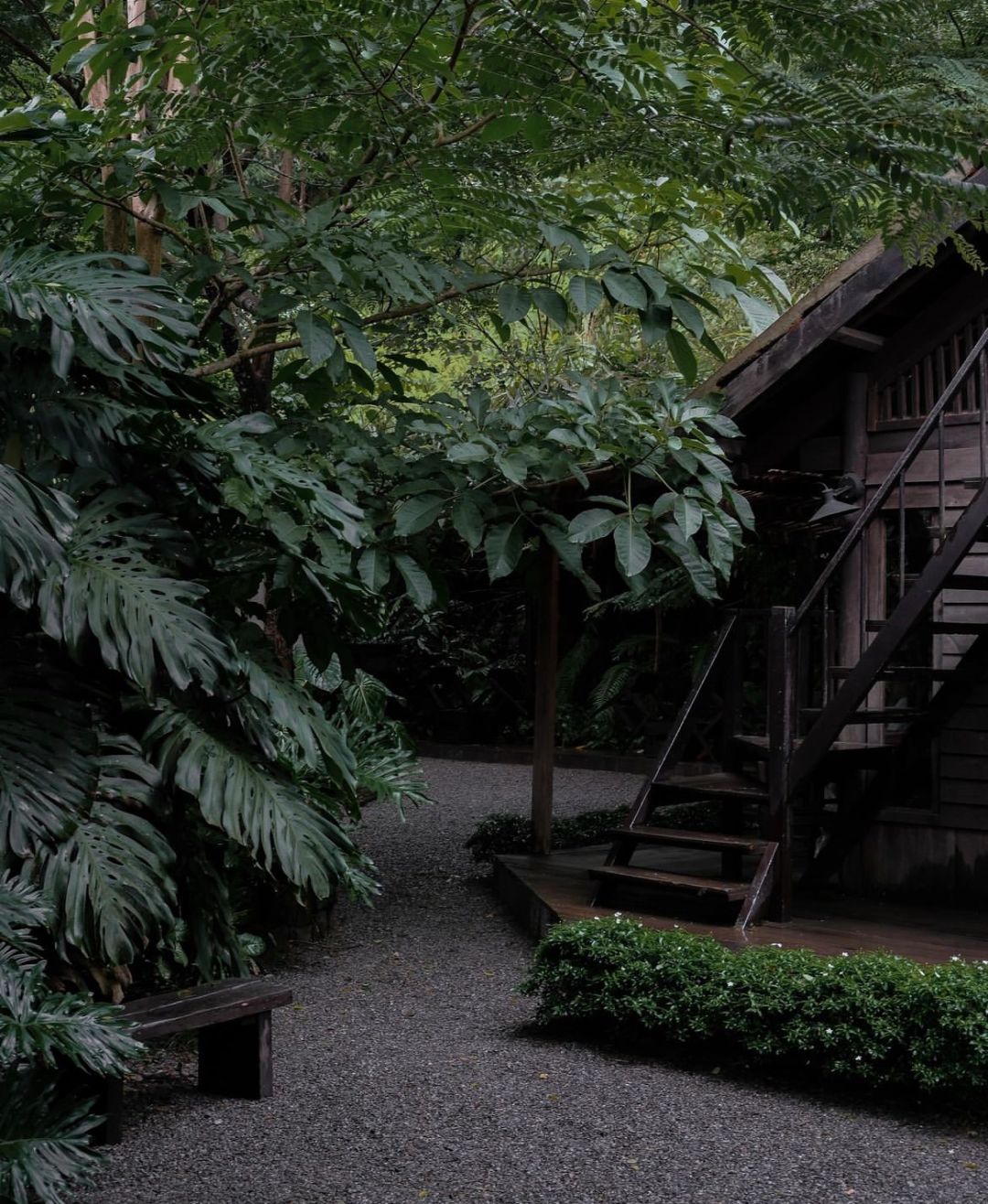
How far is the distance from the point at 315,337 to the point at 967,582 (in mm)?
3703

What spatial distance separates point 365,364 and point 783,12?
185 cm

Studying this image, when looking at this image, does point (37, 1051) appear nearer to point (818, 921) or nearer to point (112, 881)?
point (112, 881)

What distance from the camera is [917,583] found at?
624cm

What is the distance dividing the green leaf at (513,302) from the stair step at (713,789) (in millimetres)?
2841

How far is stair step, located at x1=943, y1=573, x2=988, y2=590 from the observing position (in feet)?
21.6

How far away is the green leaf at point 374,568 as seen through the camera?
536 cm

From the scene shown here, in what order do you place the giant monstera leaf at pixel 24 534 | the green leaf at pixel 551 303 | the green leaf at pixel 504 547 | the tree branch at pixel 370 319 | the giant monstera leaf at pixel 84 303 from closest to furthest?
the giant monstera leaf at pixel 24 534 → the giant monstera leaf at pixel 84 303 → the green leaf at pixel 551 303 → the tree branch at pixel 370 319 → the green leaf at pixel 504 547

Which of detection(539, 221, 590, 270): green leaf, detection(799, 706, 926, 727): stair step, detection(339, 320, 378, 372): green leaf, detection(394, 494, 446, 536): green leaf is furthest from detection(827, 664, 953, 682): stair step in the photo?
detection(339, 320, 378, 372): green leaf

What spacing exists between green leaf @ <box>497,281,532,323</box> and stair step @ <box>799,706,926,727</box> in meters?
2.74

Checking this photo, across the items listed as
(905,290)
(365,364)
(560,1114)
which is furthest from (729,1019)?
(905,290)

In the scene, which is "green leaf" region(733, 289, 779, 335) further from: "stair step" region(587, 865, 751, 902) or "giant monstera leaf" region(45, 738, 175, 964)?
"giant monstera leaf" region(45, 738, 175, 964)

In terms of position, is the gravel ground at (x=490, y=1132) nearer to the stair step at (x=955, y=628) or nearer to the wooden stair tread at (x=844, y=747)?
the wooden stair tread at (x=844, y=747)

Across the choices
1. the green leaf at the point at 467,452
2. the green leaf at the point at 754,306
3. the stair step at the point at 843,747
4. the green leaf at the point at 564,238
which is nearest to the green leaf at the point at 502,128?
the green leaf at the point at 564,238

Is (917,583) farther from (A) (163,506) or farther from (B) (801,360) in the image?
(A) (163,506)
